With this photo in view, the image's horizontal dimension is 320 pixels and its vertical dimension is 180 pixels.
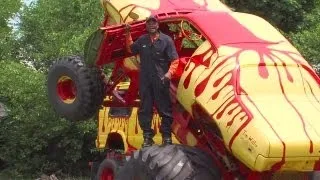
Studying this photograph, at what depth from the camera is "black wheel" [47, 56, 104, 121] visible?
954 cm

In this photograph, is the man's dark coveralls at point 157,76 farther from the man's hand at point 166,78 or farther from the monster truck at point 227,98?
the monster truck at point 227,98

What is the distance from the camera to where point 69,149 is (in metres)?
20.3

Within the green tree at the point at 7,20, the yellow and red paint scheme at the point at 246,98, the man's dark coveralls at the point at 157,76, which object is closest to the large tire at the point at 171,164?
the yellow and red paint scheme at the point at 246,98

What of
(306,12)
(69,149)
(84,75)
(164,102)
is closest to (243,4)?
(306,12)

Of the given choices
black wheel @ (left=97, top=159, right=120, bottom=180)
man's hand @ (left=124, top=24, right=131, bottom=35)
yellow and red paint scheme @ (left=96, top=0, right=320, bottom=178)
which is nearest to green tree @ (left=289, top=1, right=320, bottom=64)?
black wheel @ (left=97, top=159, right=120, bottom=180)

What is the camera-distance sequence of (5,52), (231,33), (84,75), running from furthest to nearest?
(5,52) < (84,75) < (231,33)

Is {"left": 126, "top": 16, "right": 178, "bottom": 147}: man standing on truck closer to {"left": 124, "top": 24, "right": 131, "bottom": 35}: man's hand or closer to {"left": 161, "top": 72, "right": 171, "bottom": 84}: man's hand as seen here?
{"left": 161, "top": 72, "right": 171, "bottom": 84}: man's hand

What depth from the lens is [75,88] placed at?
975 cm

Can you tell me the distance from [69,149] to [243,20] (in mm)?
12873

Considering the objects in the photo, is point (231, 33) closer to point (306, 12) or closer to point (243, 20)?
point (243, 20)

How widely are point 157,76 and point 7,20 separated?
17.2 m

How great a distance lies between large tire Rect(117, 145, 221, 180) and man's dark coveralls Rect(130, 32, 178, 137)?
70 cm

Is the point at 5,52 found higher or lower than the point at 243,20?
lower

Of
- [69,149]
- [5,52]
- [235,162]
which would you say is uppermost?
[235,162]
